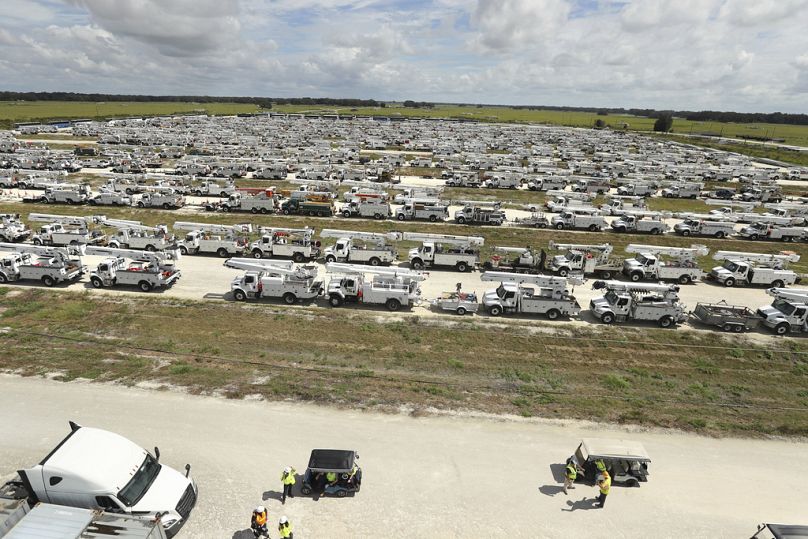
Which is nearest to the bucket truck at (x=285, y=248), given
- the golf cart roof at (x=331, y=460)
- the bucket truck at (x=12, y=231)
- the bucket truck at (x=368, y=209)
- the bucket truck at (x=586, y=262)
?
the bucket truck at (x=368, y=209)

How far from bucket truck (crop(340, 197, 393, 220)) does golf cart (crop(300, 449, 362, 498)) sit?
4284 cm

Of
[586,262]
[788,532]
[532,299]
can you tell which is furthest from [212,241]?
[788,532]

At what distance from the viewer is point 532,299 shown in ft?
100

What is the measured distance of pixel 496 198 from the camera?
7212 centimetres

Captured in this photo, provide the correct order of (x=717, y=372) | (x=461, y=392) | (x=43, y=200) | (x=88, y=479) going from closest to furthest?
(x=88, y=479) → (x=461, y=392) → (x=717, y=372) → (x=43, y=200)

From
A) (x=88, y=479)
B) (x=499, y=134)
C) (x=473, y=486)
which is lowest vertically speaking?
(x=473, y=486)

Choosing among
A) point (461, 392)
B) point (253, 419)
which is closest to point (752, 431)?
point (461, 392)

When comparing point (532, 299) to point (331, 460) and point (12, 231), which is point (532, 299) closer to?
point (331, 460)

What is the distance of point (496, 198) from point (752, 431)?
183 feet

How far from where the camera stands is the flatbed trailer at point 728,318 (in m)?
29.8

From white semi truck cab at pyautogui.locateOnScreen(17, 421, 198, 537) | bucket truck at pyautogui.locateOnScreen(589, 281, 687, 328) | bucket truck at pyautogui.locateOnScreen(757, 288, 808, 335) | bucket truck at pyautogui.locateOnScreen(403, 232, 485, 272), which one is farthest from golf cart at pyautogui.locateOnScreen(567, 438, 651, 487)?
bucket truck at pyautogui.locateOnScreen(403, 232, 485, 272)

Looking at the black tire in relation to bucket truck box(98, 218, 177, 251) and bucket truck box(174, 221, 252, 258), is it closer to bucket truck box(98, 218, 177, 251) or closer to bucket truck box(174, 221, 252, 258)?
bucket truck box(174, 221, 252, 258)

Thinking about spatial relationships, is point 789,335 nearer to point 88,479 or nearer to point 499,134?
point 88,479

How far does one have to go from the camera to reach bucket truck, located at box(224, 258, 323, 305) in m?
31.2
